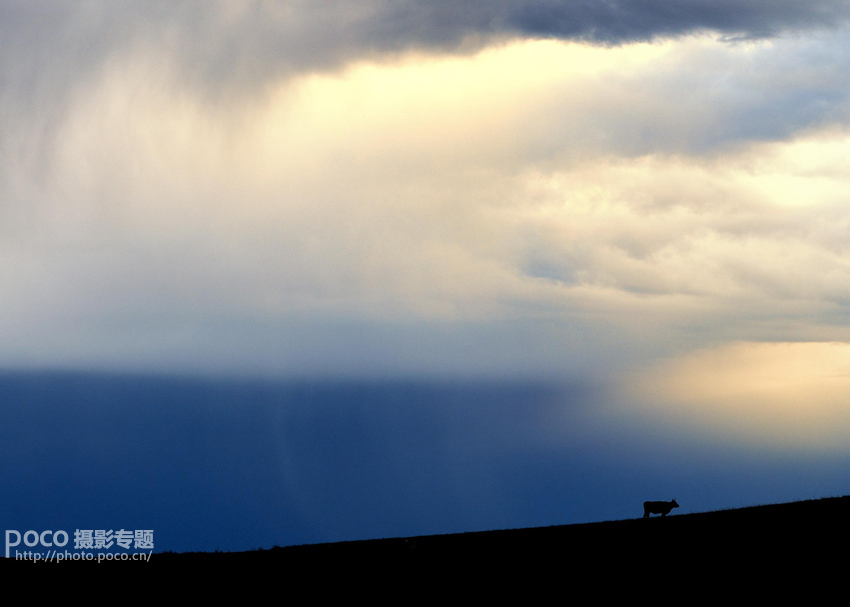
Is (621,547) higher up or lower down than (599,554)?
higher up

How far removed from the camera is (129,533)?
129ft

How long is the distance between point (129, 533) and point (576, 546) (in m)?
24.3

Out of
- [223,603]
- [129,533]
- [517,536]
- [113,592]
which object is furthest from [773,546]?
[129,533]

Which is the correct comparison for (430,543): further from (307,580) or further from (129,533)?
(129,533)

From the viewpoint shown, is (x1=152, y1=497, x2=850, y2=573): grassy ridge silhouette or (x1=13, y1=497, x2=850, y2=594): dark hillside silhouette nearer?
(x1=13, y1=497, x2=850, y2=594): dark hillside silhouette

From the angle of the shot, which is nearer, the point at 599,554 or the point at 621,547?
the point at 599,554

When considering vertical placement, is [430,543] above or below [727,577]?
above

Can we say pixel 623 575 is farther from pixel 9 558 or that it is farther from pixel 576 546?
pixel 9 558

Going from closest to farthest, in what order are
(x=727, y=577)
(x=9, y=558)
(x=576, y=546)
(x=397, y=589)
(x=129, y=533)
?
(x=727, y=577)
(x=397, y=589)
(x=576, y=546)
(x=9, y=558)
(x=129, y=533)

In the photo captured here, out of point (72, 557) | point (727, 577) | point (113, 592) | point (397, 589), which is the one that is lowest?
point (727, 577)

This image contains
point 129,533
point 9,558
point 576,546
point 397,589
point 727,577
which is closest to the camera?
point 727,577

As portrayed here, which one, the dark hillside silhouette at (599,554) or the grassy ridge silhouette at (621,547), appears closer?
the dark hillside silhouette at (599,554)

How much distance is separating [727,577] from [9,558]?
33291 mm

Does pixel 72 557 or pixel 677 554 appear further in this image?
pixel 72 557
